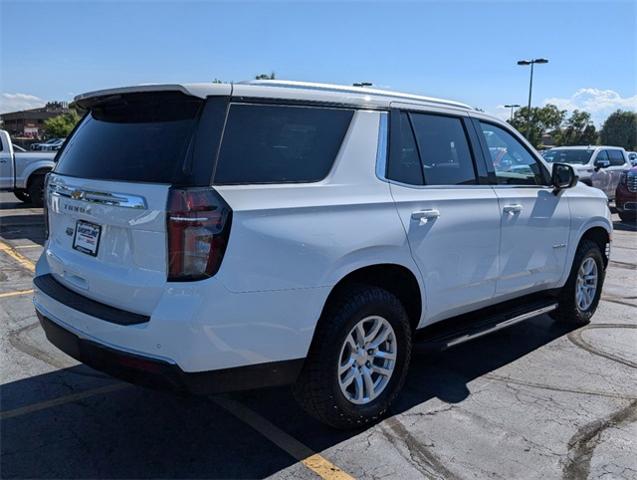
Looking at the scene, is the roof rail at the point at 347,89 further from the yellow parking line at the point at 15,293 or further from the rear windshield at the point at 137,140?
the yellow parking line at the point at 15,293

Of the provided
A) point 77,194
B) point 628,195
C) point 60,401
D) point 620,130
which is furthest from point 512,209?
point 620,130

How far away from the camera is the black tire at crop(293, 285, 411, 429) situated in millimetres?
3156

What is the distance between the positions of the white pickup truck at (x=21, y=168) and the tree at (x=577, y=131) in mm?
69613

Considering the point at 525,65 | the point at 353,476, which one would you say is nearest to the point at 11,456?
the point at 353,476

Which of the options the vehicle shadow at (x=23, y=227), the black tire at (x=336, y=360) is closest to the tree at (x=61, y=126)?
the vehicle shadow at (x=23, y=227)

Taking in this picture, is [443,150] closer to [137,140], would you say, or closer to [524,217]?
[524,217]

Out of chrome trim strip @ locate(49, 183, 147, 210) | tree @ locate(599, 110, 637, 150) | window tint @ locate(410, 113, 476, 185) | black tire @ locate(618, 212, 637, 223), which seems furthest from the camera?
tree @ locate(599, 110, 637, 150)

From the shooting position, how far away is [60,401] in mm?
3711

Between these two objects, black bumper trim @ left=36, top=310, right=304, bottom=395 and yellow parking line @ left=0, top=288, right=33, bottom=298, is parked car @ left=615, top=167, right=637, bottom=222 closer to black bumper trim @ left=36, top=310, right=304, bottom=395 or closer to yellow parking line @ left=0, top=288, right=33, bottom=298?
yellow parking line @ left=0, top=288, right=33, bottom=298

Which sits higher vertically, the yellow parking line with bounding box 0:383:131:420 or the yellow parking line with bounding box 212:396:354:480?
the yellow parking line with bounding box 212:396:354:480

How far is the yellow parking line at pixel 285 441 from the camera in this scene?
2.98 m

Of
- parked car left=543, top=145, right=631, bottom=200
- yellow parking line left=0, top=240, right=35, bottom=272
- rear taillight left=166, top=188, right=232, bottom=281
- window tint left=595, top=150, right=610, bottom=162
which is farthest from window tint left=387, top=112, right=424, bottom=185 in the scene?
window tint left=595, top=150, right=610, bottom=162

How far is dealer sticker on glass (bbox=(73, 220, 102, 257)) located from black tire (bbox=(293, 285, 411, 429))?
131 centimetres

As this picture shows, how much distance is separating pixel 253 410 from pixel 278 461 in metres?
0.64
